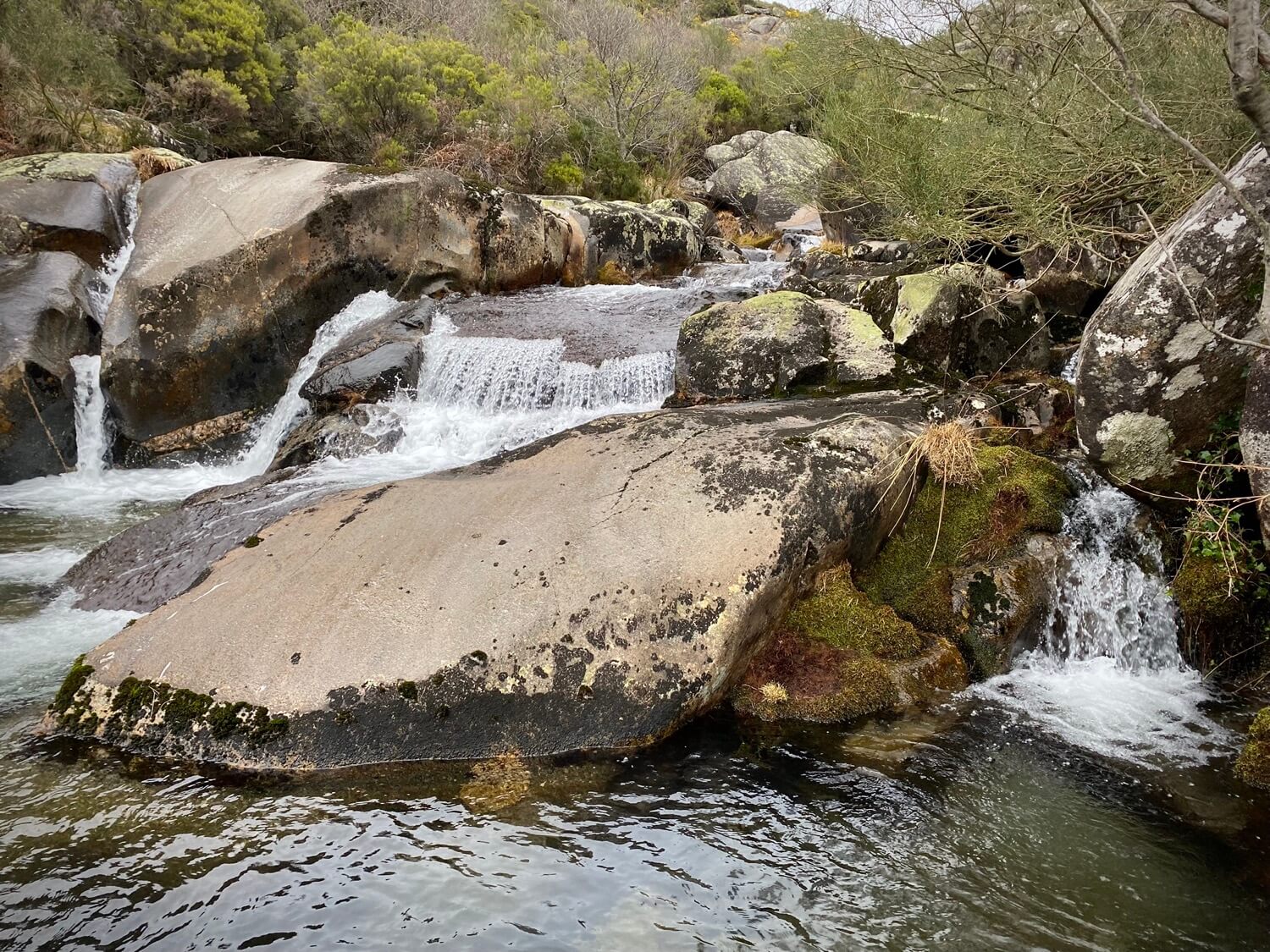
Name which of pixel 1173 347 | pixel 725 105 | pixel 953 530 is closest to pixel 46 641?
pixel 953 530

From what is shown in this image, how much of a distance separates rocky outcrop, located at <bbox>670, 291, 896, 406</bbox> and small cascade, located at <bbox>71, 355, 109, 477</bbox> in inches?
267

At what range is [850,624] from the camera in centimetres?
459

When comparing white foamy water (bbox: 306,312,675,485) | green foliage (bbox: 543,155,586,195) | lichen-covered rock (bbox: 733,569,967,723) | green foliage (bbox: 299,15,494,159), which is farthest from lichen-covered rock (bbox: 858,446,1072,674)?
green foliage (bbox: 299,15,494,159)

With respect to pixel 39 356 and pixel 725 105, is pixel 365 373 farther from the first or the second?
pixel 725 105

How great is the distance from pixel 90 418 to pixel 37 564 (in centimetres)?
352

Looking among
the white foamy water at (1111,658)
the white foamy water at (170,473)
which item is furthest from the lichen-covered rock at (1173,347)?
the white foamy water at (170,473)

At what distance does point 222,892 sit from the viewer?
2.85 metres

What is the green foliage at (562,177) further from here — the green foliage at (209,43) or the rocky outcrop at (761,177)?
the green foliage at (209,43)

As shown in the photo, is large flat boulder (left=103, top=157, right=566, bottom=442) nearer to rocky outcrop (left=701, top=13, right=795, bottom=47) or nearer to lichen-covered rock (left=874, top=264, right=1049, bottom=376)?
lichen-covered rock (left=874, top=264, right=1049, bottom=376)

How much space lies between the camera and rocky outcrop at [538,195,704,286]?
13.6 meters

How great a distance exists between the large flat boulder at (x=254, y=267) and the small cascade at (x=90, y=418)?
0.18 meters

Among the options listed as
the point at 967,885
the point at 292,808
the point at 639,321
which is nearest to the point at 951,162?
the point at 639,321

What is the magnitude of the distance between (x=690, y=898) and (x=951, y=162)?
7.29 metres

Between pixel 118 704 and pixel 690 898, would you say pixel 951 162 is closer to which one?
pixel 690 898
